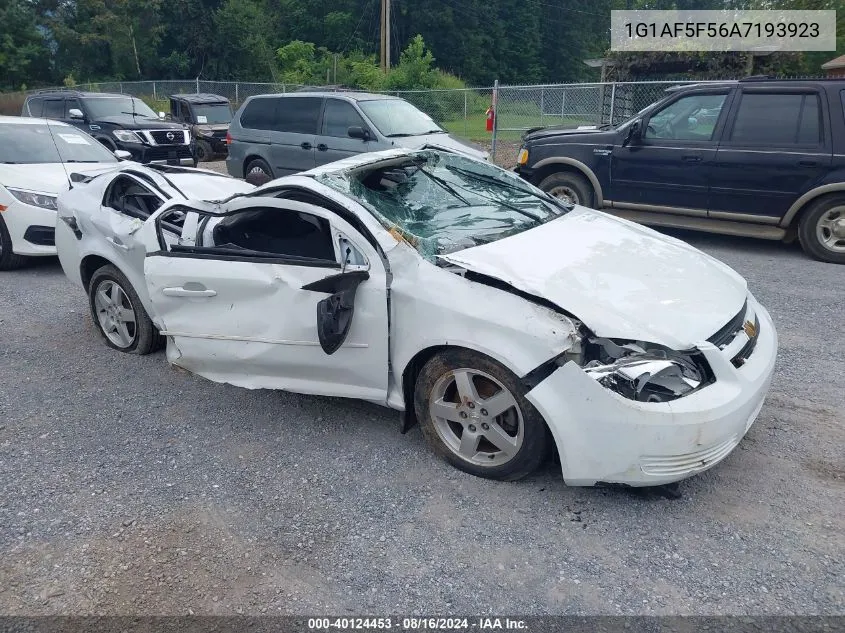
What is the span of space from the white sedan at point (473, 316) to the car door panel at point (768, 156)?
3.86 metres

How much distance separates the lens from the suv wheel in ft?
24.6

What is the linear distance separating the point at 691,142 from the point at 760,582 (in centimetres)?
628

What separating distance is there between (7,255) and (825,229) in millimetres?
9096

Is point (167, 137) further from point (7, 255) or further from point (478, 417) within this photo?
point (478, 417)

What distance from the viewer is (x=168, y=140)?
14883 mm

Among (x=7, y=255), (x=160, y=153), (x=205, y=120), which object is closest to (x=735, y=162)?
(x=7, y=255)

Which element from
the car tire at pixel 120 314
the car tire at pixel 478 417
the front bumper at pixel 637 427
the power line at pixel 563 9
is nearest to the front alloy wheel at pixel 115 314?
the car tire at pixel 120 314

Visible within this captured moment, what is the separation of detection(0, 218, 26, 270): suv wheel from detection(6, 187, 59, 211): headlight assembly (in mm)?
349

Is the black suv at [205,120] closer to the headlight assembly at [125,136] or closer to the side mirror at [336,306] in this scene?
the headlight assembly at [125,136]

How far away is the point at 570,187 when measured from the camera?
8.87 m

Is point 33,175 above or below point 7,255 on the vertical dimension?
above

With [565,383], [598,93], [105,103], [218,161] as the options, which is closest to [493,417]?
[565,383]

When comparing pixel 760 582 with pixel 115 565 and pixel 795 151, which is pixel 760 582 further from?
pixel 795 151

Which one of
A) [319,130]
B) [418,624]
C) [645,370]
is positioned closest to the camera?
[418,624]
